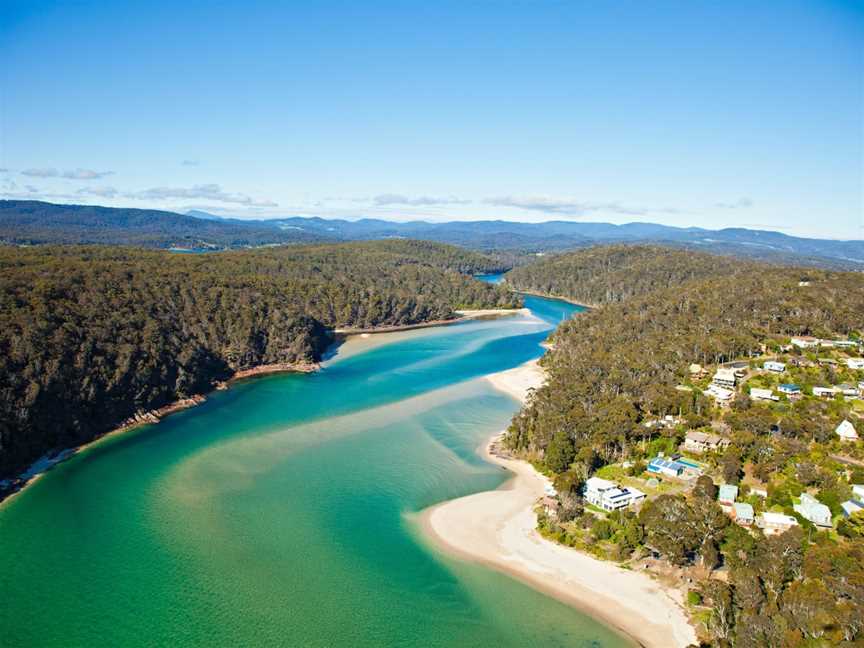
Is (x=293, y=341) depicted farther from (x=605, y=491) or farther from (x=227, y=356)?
(x=605, y=491)

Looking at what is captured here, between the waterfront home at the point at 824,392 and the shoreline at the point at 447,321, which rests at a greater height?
the waterfront home at the point at 824,392

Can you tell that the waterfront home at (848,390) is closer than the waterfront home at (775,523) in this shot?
No

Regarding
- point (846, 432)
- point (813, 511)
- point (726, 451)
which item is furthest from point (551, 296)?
point (813, 511)

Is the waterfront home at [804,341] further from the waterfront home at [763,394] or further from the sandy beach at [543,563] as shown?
the sandy beach at [543,563]

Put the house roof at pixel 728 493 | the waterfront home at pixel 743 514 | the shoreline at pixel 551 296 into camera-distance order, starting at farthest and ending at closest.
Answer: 1. the shoreline at pixel 551 296
2. the house roof at pixel 728 493
3. the waterfront home at pixel 743 514

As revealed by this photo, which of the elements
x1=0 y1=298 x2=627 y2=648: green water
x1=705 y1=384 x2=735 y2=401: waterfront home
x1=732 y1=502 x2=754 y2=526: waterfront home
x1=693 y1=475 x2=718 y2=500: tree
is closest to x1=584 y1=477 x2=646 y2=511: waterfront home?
x1=693 y1=475 x2=718 y2=500: tree

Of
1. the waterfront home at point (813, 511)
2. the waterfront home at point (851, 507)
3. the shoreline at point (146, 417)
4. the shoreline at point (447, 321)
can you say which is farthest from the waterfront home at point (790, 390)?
the shoreline at point (447, 321)

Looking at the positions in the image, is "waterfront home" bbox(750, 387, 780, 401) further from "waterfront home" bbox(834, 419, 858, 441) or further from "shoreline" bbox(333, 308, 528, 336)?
"shoreline" bbox(333, 308, 528, 336)

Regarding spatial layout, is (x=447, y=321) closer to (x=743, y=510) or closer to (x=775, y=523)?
(x=743, y=510)
